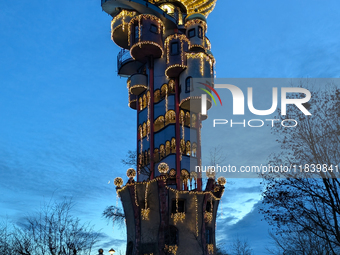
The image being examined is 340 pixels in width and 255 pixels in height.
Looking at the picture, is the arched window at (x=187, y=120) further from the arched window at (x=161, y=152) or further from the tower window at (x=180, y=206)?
the tower window at (x=180, y=206)

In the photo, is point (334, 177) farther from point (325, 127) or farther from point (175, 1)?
point (175, 1)

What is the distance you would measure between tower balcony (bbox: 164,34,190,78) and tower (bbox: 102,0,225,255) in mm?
112

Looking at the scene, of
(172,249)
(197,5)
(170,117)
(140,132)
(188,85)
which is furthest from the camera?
(197,5)

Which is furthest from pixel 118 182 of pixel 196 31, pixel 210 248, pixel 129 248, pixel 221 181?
pixel 196 31

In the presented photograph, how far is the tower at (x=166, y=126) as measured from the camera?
32.2 m

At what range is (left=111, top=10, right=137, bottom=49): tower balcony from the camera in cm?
4091

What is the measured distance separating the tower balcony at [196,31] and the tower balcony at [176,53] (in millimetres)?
2023

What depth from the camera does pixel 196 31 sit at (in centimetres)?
4212

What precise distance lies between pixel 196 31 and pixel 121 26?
8969mm

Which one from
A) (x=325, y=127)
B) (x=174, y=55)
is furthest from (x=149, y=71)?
(x=325, y=127)

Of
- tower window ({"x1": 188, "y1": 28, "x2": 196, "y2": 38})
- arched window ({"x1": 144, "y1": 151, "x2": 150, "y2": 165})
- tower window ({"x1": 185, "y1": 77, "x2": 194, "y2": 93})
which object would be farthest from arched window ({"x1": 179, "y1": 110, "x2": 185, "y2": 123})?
tower window ({"x1": 188, "y1": 28, "x2": 196, "y2": 38})

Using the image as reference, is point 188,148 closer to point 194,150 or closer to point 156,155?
point 194,150

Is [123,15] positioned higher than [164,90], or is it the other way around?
[123,15]

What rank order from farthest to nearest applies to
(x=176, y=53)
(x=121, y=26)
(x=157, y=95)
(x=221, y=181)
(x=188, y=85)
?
(x=121, y=26) < (x=157, y=95) < (x=176, y=53) < (x=188, y=85) < (x=221, y=181)
